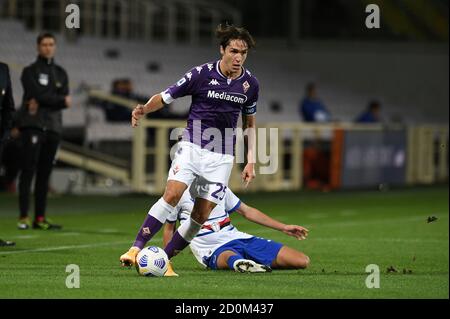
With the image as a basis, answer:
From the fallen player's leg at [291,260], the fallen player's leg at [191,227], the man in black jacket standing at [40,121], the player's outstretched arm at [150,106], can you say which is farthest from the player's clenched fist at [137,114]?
the man in black jacket standing at [40,121]

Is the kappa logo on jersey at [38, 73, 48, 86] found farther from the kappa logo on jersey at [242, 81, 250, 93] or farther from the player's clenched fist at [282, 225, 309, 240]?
the player's clenched fist at [282, 225, 309, 240]

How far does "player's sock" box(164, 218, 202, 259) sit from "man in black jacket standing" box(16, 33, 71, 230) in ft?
15.6

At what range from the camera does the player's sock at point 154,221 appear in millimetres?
9789

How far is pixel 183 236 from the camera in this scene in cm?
998

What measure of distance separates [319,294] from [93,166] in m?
14.8

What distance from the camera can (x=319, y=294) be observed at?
877 cm

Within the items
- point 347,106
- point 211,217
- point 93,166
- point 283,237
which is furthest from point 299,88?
point 211,217

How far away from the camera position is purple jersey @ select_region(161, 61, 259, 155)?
999 centimetres

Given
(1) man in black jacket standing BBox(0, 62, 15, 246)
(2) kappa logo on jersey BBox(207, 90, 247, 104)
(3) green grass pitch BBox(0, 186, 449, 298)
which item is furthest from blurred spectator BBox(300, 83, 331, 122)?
(2) kappa logo on jersey BBox(207, 90, 247, 104)

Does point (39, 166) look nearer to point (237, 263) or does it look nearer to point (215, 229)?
point (215, 229)

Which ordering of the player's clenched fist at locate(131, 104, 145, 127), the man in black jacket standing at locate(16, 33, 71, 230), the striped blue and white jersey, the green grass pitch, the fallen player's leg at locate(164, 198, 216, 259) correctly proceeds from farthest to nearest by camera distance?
the man in black jacket standing at locate(16, 33, 71, 230) → the striped blue and white jersey → the fallen player's leg at locate(164, 198, 216, 259) → the player's clenched fist at locate(131, 104, 145, 127) → the green grass pitch

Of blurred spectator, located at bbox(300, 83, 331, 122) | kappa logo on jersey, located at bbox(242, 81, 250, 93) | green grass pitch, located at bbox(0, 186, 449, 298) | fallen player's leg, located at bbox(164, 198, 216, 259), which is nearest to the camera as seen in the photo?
green grass pitch, located at bbox(0, 186, 449, 298)

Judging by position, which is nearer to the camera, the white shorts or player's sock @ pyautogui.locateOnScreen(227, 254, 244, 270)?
the white shorts

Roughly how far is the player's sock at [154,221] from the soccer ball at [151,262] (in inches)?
5.1
